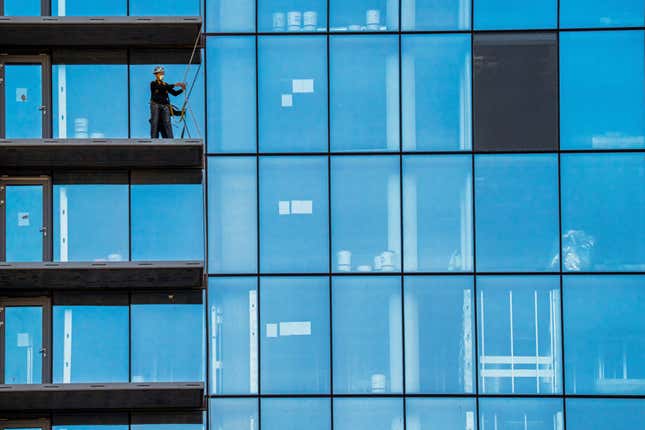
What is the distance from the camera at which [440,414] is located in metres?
23.2

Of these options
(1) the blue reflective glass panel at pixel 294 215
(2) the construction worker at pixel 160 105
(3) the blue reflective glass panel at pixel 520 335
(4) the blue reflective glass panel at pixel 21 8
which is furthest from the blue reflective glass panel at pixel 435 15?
(4) the blue reflective glass panel at pixel 21 8

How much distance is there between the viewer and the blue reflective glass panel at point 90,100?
77.4 ft

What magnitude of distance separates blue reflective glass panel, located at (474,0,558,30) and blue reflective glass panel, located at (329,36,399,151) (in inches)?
78.8

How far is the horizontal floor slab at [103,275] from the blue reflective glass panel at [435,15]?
Result: 23.1ft

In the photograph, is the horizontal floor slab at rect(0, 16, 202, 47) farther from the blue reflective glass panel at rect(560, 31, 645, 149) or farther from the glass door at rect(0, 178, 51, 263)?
the blue reflective glass panel at rect(560, 31, 645, 149)

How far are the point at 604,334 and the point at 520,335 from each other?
178 centimetres

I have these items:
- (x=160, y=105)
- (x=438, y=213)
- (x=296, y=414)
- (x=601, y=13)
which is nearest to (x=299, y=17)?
(x=160, y=105)

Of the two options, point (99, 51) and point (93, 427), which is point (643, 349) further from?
point (99, 51)

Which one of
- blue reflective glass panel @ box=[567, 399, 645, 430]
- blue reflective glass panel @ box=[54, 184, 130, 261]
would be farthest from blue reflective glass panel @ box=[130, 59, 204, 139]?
blue reflective glass panel @ box=[567, 399, 645, 430]

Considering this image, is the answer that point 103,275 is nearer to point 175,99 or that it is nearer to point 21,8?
point 175,99

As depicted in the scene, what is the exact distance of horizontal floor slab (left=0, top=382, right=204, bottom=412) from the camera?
21.9 metres

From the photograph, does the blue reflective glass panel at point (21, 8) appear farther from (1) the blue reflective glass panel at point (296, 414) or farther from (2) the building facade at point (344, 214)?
(1) the blue reflective glass panel at point (296, 414)

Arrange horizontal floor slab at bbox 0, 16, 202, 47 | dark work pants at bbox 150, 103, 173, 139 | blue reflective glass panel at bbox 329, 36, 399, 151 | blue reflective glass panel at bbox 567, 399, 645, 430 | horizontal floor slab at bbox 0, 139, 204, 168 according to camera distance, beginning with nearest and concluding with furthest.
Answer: horizontal floor slab at bbox 0, 139, 204, 168
horizontal floor slab at bbox 0, 16, 202, 47
dark work pants at bbox 150, 103, 173, 139
blue reflective glass panel at bbox 567, 399, 645, 430
blue reflective glass panel at bbox 329, 36, 399, 151

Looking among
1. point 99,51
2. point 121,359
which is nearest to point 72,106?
point 99,51
